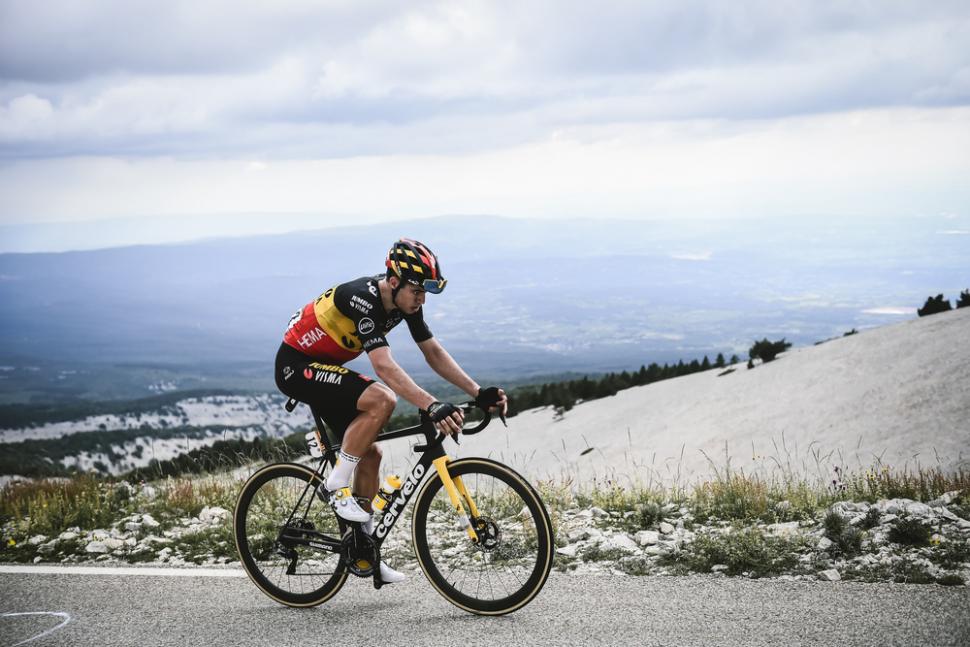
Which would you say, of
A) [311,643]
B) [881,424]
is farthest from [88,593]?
[881,424]

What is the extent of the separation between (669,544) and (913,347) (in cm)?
1488

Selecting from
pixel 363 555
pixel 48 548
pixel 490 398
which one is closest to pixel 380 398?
pixel 490 398

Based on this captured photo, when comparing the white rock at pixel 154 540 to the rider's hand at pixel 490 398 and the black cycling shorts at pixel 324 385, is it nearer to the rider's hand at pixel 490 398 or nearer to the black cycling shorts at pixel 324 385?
the black cycling shorts at pixel 324 385

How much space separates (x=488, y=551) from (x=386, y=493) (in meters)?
0.76

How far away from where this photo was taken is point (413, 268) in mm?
4684

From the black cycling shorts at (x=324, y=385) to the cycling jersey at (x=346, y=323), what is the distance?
0.30 feet

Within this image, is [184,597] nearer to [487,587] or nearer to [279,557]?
[279,557]

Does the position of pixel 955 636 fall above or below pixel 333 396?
below

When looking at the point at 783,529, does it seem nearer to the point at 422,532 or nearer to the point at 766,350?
the point at 422,532

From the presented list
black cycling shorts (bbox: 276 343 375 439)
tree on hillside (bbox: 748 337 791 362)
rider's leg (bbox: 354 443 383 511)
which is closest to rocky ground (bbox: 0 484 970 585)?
rider's leg (bbox: 354 443 383 511)

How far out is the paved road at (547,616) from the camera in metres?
4.16

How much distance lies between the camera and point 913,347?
18.1m

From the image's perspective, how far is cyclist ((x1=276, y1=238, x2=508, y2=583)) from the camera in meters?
4.58

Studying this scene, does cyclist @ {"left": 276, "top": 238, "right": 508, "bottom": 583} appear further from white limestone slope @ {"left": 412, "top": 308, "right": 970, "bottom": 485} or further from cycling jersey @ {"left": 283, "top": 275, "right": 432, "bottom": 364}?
white limestone slope @ {"left": 412, "top": 308, "right": 970, "bottom": 485}
